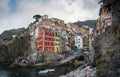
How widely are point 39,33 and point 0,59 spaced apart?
34.7 m

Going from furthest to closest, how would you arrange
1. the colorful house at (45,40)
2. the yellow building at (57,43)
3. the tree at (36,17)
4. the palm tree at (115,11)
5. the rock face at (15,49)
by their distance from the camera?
the tree at (36,17)
the rock face at (15,49)
the yellow building at (57,43)
the colorful house at (45,40)
the palm tree at (115,11)

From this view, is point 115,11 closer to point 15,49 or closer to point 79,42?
point 15,49

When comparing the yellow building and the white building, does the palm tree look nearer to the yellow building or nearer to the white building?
the yellow building

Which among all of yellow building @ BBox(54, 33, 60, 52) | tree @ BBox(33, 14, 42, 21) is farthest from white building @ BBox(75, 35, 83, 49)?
tree @ BBox(33, 14, 42, 21)

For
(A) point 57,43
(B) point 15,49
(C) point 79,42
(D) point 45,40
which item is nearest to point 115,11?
(D) point 45,40

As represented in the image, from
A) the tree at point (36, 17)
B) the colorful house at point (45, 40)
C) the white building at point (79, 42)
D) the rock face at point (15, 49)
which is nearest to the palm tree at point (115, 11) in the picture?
the colorful house at point (45, 40)

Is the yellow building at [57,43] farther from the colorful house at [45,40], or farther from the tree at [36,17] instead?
the tree at [36,17]

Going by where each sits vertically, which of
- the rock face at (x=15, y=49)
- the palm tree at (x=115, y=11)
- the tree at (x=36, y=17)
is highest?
the tree at (x=36, y=17)

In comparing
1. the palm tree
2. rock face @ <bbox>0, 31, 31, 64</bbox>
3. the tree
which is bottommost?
rock face @ <bbox>0, 31, 31, 64</bbox>

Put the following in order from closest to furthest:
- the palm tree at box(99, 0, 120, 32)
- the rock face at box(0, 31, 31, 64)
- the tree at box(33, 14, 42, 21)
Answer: the palm tree at box(99, 0, 120, 32) < the rock face at box(0, 31, 31, 64) < the tree at box(33, 14, 42, 21)

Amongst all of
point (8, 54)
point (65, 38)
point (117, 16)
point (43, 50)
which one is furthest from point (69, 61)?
point (117, 16)

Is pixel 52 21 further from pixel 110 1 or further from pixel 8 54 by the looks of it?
pixel 110 1

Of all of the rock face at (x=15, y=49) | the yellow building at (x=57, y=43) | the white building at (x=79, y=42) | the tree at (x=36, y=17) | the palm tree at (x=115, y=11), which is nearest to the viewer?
the palm tree at (x=115, y=11)

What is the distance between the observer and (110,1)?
35844 millimetres
